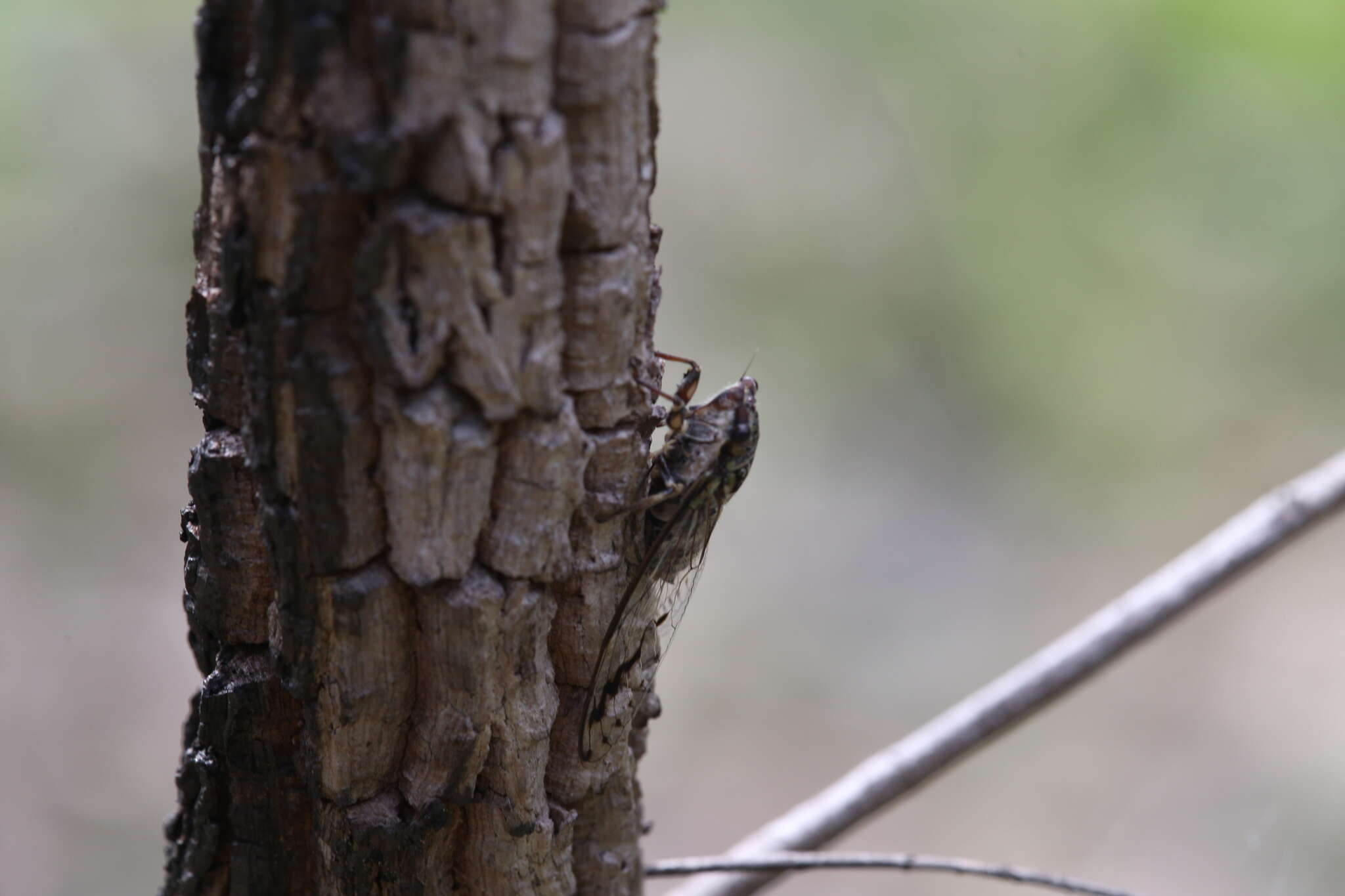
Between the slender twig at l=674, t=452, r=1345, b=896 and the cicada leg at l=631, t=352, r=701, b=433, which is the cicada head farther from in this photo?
the slender twig at l=674, t=452, r=1345, b=896

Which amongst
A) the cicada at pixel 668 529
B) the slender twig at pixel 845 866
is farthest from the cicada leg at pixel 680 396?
the slender twig at pixel 845 866

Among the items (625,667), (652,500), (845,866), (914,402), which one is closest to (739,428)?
(652,500)

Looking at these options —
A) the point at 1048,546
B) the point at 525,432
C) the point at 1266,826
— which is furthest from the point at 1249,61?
the point at 525,432

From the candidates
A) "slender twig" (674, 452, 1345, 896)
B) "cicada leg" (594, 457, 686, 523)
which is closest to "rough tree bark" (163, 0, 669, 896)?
"cicada leg" (594, 457, 686, 523)

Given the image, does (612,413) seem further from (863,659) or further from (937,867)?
(863,659)

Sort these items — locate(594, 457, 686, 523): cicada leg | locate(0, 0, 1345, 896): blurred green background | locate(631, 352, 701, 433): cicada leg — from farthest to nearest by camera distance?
locate(0, 0, 1345, 896): blurred green background < locate(631, 352, 701, 433): cicada leg < locate(594, 457, 686, 523): cicada leg

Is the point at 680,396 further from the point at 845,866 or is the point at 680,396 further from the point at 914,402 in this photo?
the point at 914,402
